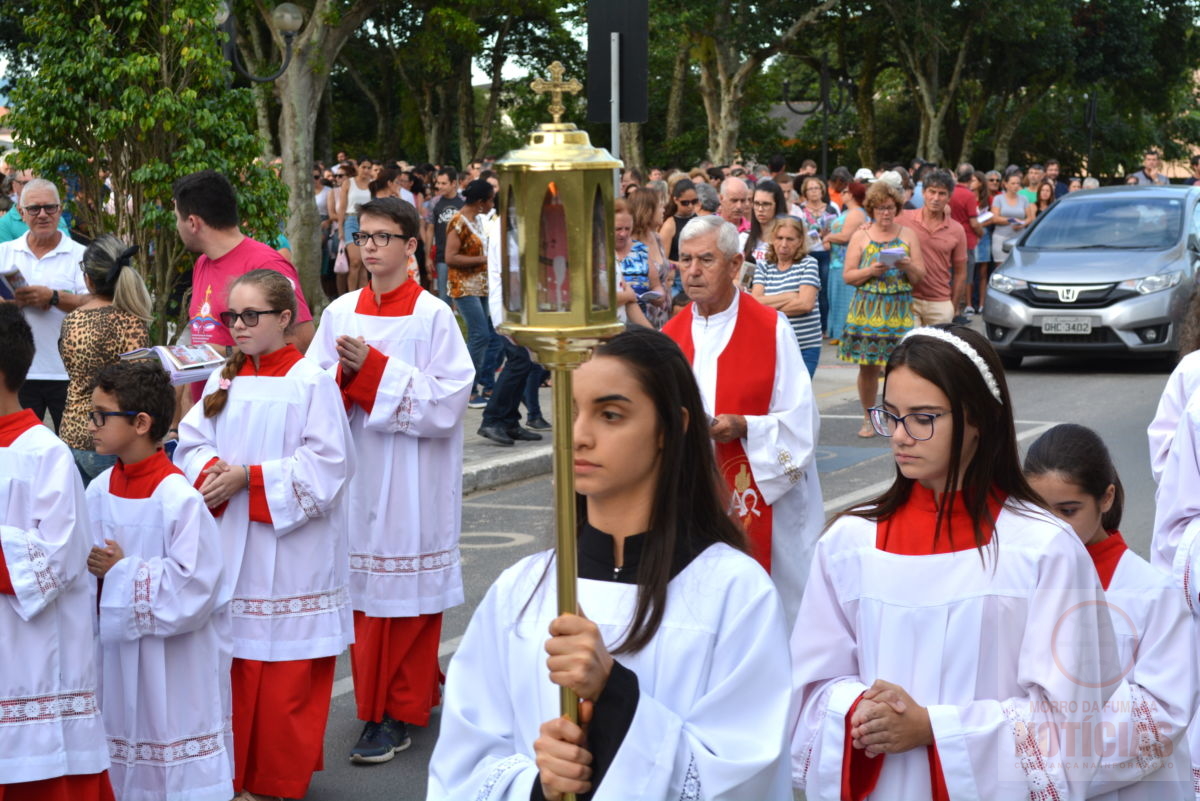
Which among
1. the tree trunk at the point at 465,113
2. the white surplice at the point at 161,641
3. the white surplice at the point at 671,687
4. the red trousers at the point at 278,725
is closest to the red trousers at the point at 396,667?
the red trousers at the point at 278,725

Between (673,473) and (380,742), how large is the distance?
316cm

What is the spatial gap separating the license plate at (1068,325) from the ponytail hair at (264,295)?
36.2 ft

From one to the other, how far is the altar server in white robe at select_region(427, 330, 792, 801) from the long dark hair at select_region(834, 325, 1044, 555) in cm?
51

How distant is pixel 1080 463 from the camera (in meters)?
3.80

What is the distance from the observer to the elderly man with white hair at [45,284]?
27.1 feet

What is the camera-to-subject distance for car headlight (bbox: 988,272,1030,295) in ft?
50.2

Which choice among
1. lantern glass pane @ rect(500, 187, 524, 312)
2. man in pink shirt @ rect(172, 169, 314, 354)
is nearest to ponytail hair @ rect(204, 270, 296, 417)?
man in pink shirt @ rect(172, 169, 314, 354)

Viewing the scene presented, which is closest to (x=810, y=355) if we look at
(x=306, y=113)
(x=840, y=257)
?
(x=840, y=257)

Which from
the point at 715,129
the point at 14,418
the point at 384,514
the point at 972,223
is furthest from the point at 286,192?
the point at 715,129

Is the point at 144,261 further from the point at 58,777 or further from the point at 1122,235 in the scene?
the point at 1122,235

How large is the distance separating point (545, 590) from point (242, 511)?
2.58 meters

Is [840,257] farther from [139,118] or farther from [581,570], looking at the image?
[581,570]

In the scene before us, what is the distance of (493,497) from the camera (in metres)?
10.2

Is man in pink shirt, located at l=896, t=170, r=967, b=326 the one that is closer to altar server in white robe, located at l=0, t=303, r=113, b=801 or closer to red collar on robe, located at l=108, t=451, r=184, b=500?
red collar on robe, located at l=108, t=451, r=184, b=500
